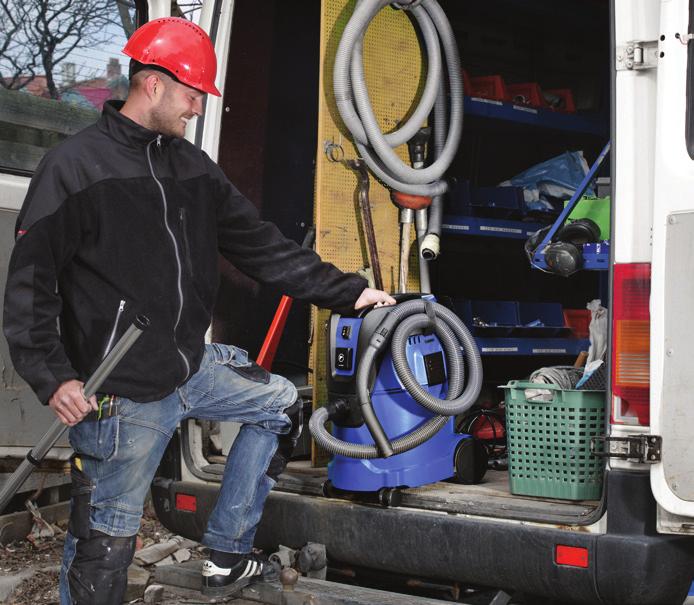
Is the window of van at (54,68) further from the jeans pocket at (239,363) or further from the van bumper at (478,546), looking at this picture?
the van bumper at (478,546)

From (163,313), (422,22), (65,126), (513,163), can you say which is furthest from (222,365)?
(513,163)

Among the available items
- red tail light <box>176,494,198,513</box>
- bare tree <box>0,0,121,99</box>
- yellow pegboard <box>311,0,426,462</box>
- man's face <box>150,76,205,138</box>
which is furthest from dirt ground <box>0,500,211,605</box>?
man's face <box>150,76,205,138</box>

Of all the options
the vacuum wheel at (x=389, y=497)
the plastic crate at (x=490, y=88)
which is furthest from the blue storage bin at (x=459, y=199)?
the vacuum wheel at (x=389, y=497)

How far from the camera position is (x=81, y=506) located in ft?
10.2

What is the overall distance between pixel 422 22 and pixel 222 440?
2.14 m

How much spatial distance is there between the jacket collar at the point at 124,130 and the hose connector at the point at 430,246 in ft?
5.86

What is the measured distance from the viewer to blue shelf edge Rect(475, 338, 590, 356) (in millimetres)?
4945

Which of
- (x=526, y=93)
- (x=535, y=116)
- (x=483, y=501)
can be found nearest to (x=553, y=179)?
(x=535, y=116)

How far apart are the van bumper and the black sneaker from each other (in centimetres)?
24

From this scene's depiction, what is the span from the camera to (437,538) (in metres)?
3.41

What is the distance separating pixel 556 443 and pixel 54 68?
2576mm

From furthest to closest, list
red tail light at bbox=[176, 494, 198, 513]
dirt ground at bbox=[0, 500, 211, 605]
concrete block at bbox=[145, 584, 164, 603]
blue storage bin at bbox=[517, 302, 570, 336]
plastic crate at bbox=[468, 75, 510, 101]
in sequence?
plastic crate at bbox=[468, 75, 510, 101]
blue storage bin at bbox=[517, 302, 570, 336]
dirt ground at bbox=[0, 500, 211, 605]
red tail light at bbox=[176, 494, 198, 513]
concrete block at bbox=[145, 584, 164, 603]

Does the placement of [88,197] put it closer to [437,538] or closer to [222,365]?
[222,365]

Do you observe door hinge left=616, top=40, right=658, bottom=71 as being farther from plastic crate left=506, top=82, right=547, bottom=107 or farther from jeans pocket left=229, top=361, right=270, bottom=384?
plastic crate left=506, top=82, right=547, bottom=107
